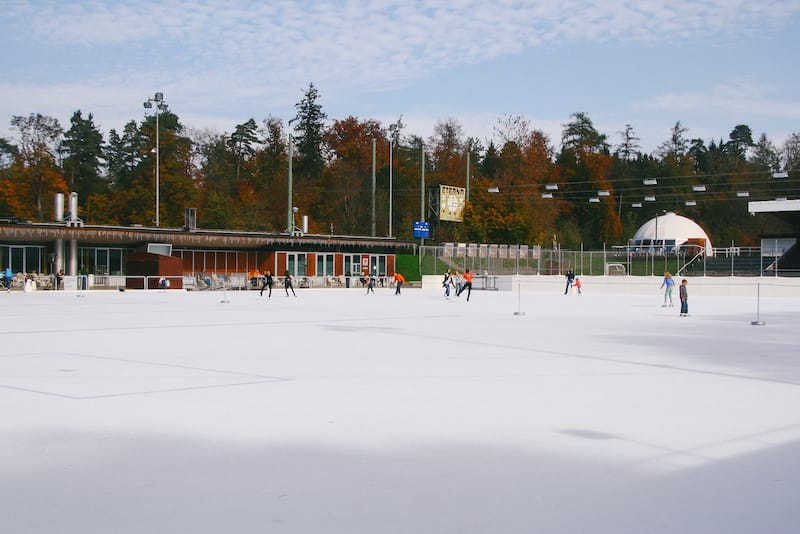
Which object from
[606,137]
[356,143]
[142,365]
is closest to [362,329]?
[142,365]

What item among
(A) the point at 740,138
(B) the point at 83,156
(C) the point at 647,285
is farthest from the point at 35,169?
(A) the point at 740,138

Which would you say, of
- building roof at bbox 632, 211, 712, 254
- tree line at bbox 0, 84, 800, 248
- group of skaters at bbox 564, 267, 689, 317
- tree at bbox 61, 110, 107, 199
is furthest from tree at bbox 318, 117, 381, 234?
group of skaters at bbox 564, 267, 689, 317

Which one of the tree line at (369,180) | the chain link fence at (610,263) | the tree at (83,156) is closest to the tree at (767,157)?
the tree line at (369,180)

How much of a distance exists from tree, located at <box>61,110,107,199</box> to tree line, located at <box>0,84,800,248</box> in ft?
0.68

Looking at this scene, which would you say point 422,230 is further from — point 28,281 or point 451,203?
point 28,281

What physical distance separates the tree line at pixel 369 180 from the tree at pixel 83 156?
0.21 metres

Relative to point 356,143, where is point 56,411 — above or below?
below

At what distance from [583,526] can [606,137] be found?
363 ft

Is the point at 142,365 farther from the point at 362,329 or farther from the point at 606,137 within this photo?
the point at 606,137

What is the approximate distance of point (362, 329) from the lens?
20.5 m

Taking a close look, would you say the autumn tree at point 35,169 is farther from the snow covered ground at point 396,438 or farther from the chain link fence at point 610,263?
the snow covered ground at point 396,438

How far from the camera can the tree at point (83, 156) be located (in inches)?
3290

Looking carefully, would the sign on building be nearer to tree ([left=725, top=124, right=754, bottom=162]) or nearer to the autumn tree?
the autumn tree

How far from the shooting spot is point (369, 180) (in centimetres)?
Answer: 8700
